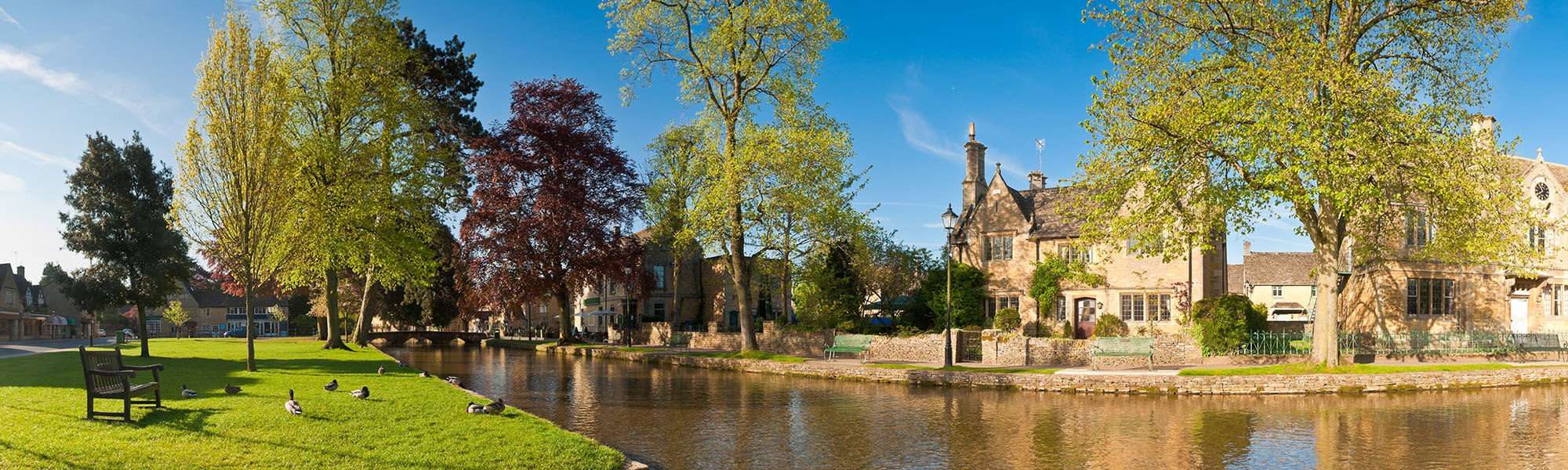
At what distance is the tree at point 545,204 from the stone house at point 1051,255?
18.3 metres

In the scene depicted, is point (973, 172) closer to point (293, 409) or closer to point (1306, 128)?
point (1306, 128)

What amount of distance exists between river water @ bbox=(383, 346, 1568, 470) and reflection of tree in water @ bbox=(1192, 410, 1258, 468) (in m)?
0.04

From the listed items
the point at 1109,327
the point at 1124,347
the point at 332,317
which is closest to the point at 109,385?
the point at 1124,347

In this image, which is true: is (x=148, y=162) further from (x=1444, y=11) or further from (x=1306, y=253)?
(x=1306, y=253)

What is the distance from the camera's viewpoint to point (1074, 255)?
38406mm

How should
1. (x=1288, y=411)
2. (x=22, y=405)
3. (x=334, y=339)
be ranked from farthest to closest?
(x=334, y=339) < (x=1288, y=411) < (x=22, y=405)

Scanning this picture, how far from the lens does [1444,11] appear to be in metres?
24.2

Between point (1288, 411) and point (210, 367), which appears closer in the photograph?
point (1288, 411)

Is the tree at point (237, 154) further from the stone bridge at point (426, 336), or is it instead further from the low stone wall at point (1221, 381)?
the stone bridge at point (426, 336)

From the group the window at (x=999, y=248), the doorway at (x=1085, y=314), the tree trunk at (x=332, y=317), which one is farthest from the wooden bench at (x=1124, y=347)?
the tree trunk at (x=332, y=317)

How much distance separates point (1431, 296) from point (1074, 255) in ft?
47.3

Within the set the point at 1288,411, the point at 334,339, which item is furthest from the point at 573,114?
the point at 1288,411

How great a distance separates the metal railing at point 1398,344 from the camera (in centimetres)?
2802

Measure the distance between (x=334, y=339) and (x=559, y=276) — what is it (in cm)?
1102
